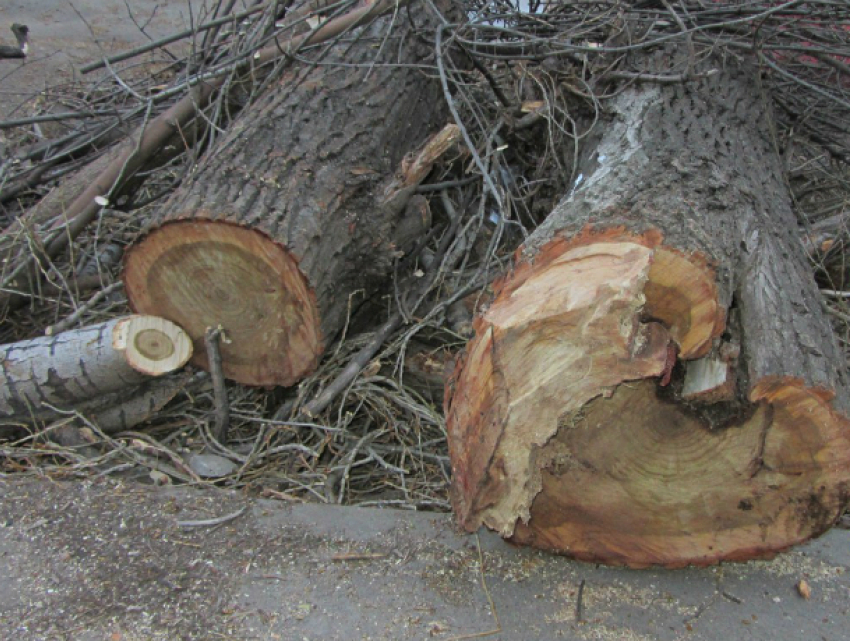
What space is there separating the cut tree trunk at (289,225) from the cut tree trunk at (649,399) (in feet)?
2.59

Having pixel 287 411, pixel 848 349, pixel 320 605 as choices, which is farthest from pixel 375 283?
pixel 848 349

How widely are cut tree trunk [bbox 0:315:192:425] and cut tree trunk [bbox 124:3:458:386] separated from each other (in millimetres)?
103

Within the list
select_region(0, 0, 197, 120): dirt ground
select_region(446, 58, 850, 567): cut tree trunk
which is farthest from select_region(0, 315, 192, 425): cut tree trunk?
select_region(0, 0, 197, 120): dirt ground

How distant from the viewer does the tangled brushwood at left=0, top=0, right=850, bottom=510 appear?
97.3 inches

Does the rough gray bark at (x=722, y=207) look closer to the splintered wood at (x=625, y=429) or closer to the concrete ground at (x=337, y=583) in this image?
the splintered wood at (x=625, y=429)

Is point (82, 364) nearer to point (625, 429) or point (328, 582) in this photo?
point (328, 582)

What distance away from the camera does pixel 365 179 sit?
106 inches

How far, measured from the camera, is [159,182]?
352 cm

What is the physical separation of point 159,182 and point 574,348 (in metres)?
2.62

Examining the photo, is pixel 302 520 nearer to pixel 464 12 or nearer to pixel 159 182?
pixel 159 182

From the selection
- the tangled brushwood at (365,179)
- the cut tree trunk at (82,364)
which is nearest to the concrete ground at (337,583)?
the tangled brushwood at (365,179)

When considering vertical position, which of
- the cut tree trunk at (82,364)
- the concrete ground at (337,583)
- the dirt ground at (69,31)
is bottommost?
the concrete ground at (337,583)

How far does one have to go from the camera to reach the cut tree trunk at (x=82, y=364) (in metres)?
2.40

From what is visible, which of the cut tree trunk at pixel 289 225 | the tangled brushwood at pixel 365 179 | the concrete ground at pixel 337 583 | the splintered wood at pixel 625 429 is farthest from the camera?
the tangled brushwood at pixel 365 179
